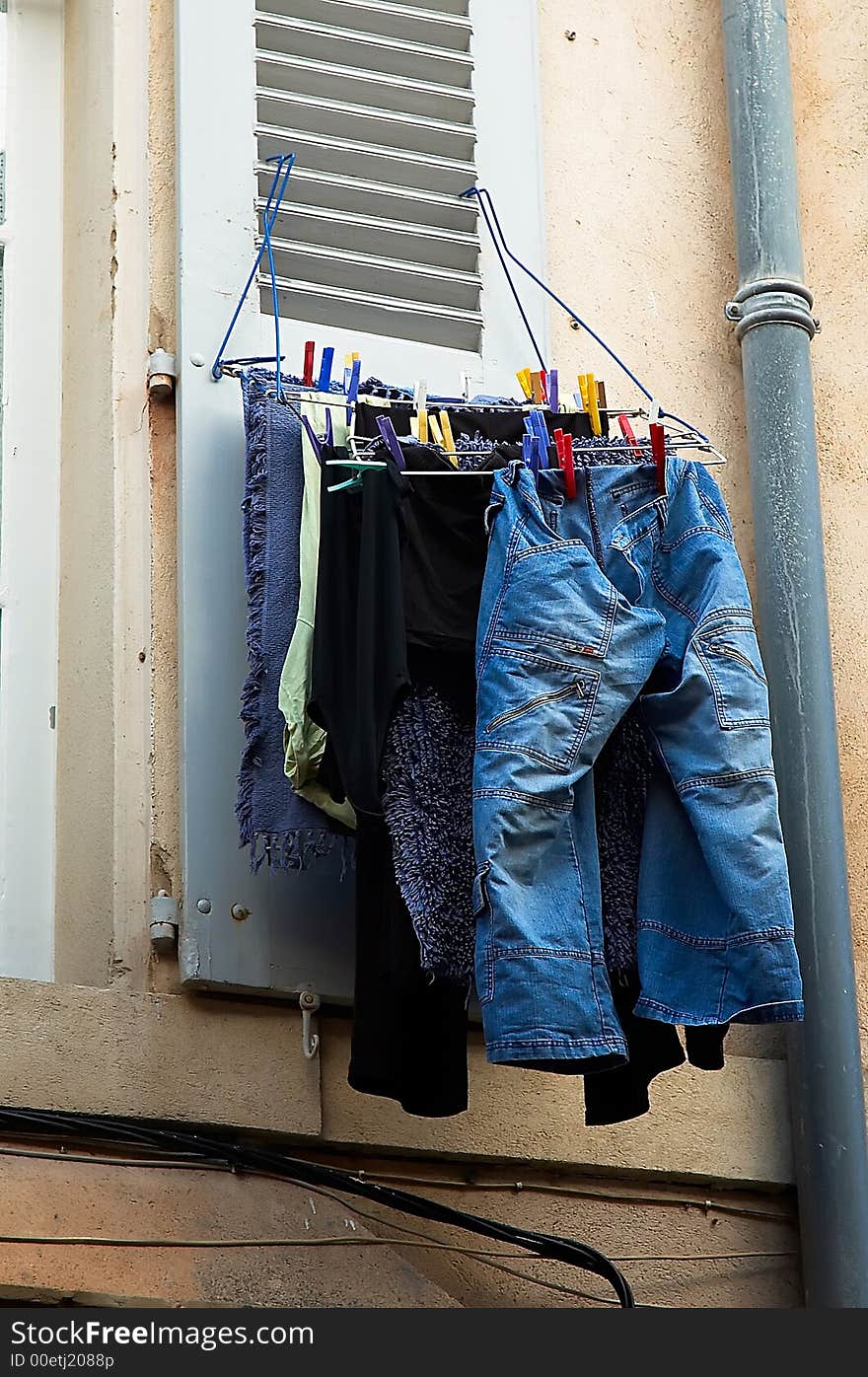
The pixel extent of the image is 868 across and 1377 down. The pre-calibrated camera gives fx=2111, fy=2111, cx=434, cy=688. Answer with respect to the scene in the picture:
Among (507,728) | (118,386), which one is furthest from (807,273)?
(507,728)

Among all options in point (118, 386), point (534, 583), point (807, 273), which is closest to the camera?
point (534, 583)

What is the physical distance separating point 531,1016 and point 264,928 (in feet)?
2.44

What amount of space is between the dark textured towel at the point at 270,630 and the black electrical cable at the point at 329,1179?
48cm

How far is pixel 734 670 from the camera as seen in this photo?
3.37 metres

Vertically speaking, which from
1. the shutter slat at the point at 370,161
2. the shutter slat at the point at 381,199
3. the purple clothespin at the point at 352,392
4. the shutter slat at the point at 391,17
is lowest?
the purple clothespin at the point at 352,392

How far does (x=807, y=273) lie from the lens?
471 centimetres

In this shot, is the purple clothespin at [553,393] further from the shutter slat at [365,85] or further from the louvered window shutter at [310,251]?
the shutter slat at [365,85]

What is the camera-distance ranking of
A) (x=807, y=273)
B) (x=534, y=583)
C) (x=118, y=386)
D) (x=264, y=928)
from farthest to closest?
(x=807, y=273) → (x=118, y=386) → (x=264, y=928) → (x=534, y=583)

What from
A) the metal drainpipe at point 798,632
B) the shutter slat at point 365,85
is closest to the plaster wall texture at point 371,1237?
the metal drainpipe at point 798,632

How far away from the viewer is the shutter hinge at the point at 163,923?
3.67 meters

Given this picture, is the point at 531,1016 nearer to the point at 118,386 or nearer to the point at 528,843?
the point at 528,843

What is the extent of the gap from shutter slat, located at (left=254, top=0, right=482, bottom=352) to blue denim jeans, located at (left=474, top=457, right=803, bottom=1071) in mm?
813

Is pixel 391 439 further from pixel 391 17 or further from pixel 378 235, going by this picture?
pixel 391 17

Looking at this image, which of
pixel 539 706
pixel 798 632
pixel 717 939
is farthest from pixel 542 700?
pixel 798 632
